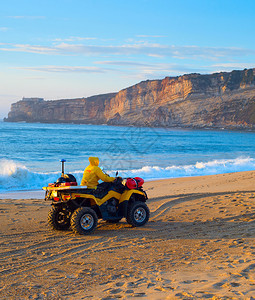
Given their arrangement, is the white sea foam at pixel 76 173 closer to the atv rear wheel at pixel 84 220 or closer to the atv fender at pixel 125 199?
the atv fender at pixel 125 199

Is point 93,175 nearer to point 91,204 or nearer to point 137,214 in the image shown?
point 91,204

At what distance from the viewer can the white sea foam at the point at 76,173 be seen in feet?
56.6

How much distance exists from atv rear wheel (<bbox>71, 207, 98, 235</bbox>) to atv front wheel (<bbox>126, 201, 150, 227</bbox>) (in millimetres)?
880

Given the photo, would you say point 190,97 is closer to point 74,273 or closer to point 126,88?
point 126,88

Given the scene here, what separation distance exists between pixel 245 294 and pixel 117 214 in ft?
14.2

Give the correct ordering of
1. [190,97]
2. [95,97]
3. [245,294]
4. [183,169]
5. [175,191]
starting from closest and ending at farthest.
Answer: [245,294] → [175,191] → [183,169] → [190,97] → [95,97]

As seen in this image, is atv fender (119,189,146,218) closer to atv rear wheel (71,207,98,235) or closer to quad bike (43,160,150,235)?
quad bike (43,160,150,235)

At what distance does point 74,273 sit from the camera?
205 inches

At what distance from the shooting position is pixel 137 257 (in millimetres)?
6000

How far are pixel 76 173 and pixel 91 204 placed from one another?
40.0ft

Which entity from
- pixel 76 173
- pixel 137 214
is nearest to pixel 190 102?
pixel 76 173

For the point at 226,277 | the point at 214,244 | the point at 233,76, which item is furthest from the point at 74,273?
the point at 233,76

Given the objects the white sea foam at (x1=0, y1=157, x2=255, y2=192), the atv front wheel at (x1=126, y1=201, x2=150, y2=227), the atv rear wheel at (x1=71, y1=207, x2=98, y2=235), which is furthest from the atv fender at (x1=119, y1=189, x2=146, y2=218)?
the white sea foam at (x1=0, y1=157, x2=255, y2=192)

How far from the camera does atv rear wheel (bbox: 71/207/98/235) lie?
24.2ft
